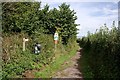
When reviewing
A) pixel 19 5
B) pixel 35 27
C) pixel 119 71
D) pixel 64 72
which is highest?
pixel 19 5

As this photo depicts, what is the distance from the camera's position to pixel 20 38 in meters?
16.6

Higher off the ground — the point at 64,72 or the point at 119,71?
the point at 119,71

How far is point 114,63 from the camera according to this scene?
8570 mm

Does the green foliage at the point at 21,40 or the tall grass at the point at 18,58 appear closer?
the tall grass at the point at 18,58

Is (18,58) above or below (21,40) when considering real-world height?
below

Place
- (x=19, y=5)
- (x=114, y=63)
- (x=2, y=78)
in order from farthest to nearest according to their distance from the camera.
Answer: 1. (x=19, y=5)
2. (x=2, y=78)
3. (x=114, y=63)

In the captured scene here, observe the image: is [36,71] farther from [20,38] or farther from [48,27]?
[48,27]

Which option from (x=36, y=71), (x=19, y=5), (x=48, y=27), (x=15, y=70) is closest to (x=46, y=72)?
(x=36, y=71)

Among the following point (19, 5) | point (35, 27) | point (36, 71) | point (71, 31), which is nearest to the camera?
point (36, 71)

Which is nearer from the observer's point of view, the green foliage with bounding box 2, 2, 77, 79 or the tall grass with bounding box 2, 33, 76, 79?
the tall grass with bounding box 2, 33, 76, 79

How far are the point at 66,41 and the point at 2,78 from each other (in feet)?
75.7

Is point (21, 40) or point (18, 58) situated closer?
point (18, 58)

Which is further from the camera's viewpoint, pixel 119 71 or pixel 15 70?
pixel 15 70

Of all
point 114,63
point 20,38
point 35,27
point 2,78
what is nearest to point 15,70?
point 2,78
